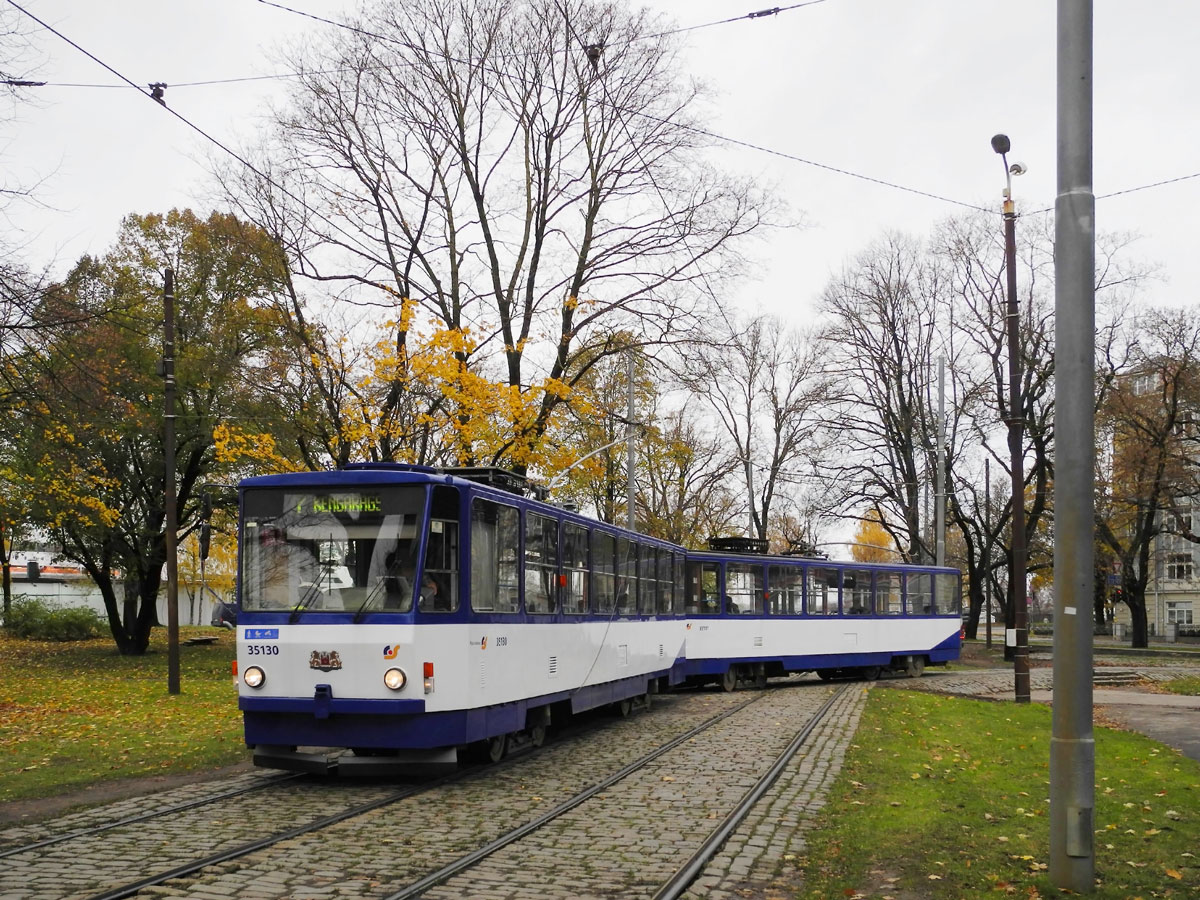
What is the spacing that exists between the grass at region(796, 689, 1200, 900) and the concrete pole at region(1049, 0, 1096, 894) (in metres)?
0.60

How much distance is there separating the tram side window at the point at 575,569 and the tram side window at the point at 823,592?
13.0 m

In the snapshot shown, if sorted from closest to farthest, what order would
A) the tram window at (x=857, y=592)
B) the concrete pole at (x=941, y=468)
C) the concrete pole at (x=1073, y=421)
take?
the concrete pole at (x=1073, y=421), the tram window at (x=857, y=592), the concrete pole at (x=941, y=468)

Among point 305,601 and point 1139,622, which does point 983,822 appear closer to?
point 305,601

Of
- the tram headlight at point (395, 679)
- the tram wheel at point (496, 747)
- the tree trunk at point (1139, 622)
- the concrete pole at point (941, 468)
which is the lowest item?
the tree trunk at point (1139, 622)

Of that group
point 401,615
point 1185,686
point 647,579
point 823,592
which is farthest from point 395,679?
point 1185,686

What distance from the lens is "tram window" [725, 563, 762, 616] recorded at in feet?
83.1

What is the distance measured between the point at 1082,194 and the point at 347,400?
1999 centimetres

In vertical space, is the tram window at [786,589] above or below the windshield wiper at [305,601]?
below

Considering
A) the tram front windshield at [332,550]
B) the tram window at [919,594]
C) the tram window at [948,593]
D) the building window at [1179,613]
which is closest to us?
the tram front windshield at [332,550]

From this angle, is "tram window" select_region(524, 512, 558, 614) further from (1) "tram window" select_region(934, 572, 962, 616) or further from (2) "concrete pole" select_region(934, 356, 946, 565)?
(2) "concrete pole" select_region(934, 356, 946, 565)

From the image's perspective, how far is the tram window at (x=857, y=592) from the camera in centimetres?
2877

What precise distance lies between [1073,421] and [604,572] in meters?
9.89

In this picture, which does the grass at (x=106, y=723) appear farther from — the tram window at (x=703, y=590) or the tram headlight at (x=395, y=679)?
the tram window at (x=703, y=590)

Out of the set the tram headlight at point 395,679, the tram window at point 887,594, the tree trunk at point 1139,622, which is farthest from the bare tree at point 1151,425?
the tram headlight at point 395,679
